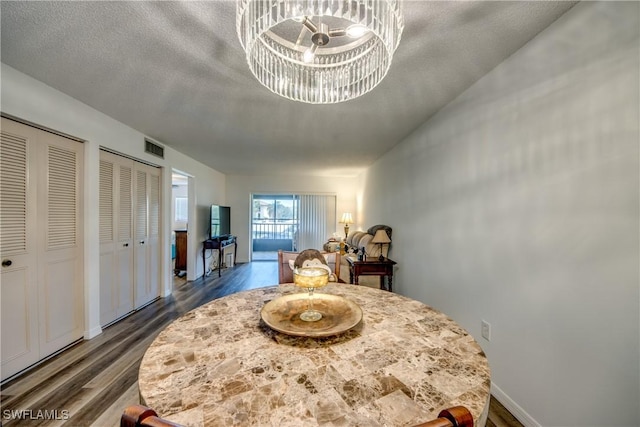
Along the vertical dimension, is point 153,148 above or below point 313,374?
above

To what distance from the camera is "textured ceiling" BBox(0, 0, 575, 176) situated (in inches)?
50.0

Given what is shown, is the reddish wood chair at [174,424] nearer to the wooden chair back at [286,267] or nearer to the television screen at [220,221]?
the wooden chair back at [286,267]

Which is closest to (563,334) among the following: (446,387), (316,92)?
(446,387)

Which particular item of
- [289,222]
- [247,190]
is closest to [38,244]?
[247,190]

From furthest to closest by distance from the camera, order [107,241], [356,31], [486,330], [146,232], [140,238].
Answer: [146,232] < [140,238] < [107,241] < [486,330] < [356,31]

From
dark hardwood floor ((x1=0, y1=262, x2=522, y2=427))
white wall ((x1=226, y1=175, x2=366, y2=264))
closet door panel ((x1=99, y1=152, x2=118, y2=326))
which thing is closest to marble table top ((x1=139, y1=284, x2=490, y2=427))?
dark hardwood floor ((x1=0, y1=262, x2=522, y2=427))

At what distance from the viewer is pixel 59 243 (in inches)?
84.9

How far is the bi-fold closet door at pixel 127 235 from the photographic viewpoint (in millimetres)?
2637

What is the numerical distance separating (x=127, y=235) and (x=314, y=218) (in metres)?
4.40

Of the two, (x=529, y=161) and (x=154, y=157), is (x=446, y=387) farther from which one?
(x=154, y=157)

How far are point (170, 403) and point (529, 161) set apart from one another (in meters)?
2.01

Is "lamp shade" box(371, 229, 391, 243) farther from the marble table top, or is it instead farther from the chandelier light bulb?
the chandelier light bulb

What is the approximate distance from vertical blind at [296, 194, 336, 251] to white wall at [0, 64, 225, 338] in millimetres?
3553

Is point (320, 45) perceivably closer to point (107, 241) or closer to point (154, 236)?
point (107, 241)
